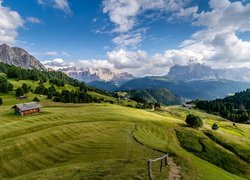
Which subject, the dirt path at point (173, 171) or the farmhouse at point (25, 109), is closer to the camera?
the dirt path at point (173, 171)

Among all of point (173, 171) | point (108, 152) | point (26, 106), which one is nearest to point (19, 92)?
point (26, 106)

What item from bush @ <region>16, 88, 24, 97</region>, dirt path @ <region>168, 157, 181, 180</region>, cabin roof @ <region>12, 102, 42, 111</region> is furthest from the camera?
bush @ <region>16, 88, 24, 97</region>

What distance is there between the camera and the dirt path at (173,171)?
28203 mm

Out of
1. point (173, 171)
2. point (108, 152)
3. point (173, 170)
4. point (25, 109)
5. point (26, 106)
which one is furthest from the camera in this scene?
point (26, 106)

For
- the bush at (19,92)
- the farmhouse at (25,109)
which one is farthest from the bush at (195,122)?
the bush at (19,92)

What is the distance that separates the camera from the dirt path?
28.2 meters

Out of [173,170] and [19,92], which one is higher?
[19,92]

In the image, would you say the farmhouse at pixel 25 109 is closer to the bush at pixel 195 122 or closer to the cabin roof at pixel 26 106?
the cabin roof at pixel 26 106

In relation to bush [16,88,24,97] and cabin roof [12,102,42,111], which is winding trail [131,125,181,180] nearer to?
cabin roof [12,102,42,111]

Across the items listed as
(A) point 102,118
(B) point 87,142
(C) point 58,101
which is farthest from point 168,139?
(C) point 58,101

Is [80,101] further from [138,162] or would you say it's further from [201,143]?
[138,162]

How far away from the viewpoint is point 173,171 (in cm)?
3048

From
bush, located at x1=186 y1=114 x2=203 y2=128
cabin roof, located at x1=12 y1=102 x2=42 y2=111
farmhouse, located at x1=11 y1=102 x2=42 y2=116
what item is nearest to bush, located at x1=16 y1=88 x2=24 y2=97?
cabin roof, located at x1=12 y1=102 x2=42 y2=111

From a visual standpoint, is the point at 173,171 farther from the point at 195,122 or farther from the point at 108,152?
the point at 195,122
